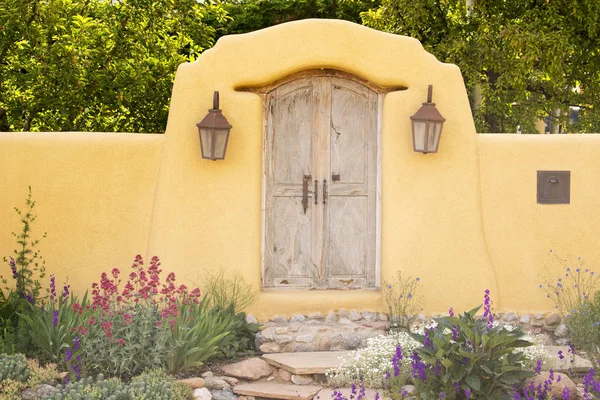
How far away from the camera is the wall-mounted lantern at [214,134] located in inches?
299

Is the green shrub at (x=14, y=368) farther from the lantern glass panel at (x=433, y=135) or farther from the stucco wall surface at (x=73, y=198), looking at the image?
the lantern glass panel at (x=433, y=135)

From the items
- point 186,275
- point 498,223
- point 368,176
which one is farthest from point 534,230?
point 186,275

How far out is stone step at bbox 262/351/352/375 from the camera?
6730 millimetres

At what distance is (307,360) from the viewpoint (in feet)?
22.9

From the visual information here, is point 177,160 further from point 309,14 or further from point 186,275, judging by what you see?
point 309,14

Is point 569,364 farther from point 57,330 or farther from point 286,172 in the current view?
point 57,330

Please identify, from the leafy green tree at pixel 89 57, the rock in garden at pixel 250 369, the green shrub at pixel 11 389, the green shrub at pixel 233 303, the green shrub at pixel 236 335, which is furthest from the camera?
the leafy green tree at pixel 89 57

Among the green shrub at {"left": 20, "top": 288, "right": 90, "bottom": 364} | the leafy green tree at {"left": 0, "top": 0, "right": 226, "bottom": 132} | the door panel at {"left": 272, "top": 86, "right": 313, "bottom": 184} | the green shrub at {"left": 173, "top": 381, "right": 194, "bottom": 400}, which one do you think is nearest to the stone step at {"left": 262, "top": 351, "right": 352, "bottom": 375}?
the green shrub at {"left": 173, "top": 381, "right": 194, "bottom": 400}

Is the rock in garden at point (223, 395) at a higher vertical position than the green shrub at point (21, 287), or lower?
lower

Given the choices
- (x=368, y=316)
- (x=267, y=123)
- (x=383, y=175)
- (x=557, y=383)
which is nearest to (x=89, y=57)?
(x=267, y=123)

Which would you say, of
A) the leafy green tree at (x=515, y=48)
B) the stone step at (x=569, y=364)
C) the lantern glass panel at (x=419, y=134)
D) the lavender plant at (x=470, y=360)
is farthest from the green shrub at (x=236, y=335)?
the leafy green tree at (x=515, y=48)

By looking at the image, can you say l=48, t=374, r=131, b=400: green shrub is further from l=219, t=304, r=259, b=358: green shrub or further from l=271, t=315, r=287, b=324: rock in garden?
l=271, t=315, r=287, b=324: rock in garden

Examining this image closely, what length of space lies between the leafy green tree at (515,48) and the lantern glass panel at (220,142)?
5931 mm

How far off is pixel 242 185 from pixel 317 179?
2.48 ft
